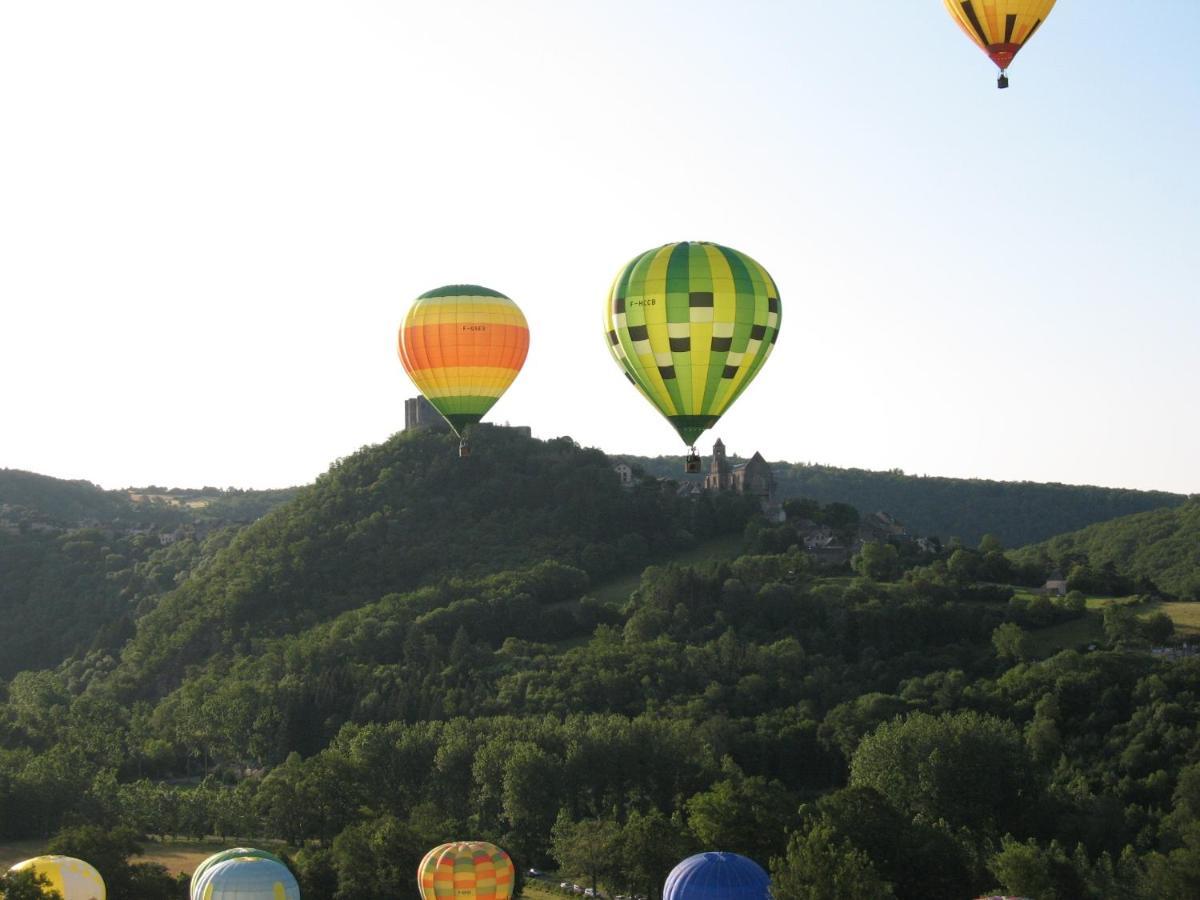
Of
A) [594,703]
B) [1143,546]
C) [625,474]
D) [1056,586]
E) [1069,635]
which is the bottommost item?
[594,703]

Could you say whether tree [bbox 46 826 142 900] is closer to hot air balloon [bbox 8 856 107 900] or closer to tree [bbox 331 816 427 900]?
hot air balloon [bbox 8 856 107 900]

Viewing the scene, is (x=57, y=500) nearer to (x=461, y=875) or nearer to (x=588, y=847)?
(x=588, y=847)

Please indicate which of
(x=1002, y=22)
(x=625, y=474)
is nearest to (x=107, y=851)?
(x=1002, y=22)

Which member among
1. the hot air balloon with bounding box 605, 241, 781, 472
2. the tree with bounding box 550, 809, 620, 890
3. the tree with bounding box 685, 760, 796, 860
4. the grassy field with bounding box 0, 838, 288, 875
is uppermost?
the hot air balloon with bounding box 605, 241, 781, 472

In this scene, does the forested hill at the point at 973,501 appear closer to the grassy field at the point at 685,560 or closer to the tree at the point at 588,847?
the grassy field at the point at 685,560

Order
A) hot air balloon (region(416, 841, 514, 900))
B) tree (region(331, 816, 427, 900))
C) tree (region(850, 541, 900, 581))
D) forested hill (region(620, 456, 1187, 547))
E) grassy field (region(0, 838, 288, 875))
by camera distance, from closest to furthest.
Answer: hot air balloon (region(416, 841, 514, 900)), tree (region(331, 816, 427, 900)), grassy field (region(0, 838, 288, 875)), tree (region(850, 541, 900, 581)), forested hill (region(620, 456, 1187, 547))

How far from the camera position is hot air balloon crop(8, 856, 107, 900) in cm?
5072

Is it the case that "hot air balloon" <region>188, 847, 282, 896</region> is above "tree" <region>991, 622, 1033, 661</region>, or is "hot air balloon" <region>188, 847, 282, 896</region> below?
below

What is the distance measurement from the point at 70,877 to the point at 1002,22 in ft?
98.8

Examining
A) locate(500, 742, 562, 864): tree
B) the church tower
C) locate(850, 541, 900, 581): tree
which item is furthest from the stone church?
locate(500, 742, 562, 864): tree

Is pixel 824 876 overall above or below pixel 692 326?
below

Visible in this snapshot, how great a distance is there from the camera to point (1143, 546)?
134 m

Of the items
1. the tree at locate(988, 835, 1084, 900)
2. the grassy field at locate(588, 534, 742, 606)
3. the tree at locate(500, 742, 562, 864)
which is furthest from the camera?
the grassy field at locate(588, 534, 742, 606)

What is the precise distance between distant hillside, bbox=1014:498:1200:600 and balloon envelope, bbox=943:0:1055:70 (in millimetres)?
70885
